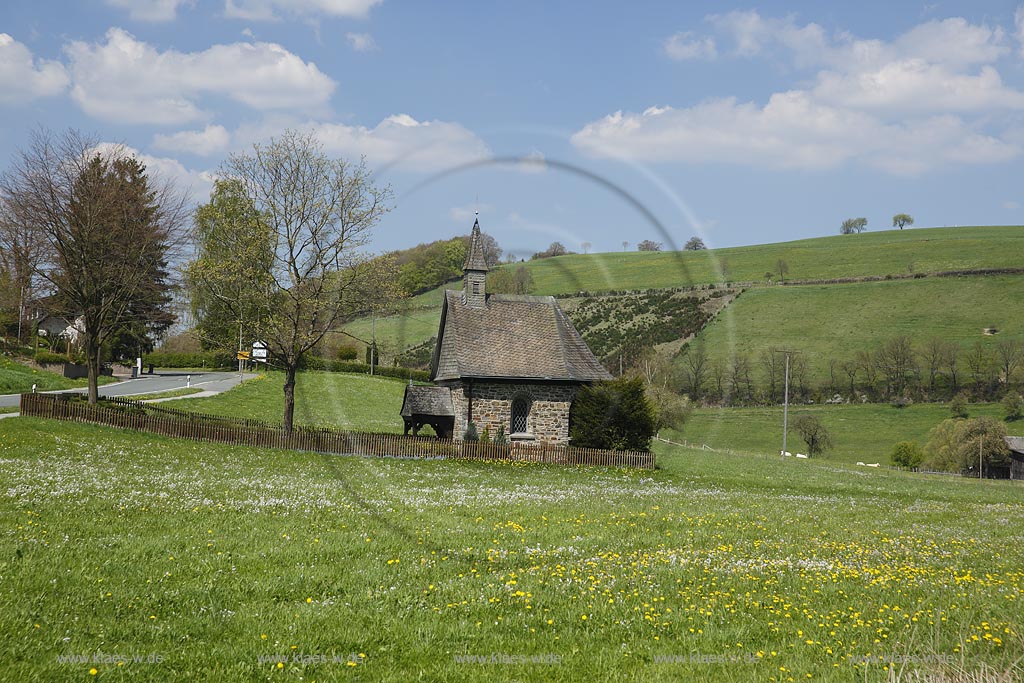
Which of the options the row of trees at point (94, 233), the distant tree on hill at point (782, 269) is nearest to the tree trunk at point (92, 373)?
the row of trees at point (94, 233)

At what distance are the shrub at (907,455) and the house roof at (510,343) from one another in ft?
162

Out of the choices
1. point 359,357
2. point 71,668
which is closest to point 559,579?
point 71,668

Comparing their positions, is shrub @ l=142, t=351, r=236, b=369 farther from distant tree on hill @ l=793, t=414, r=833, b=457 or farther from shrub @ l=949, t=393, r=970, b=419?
shrub @ l=949, t=393, r=970, b=419

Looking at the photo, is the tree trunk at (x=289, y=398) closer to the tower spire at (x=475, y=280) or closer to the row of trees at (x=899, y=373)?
the tower spire at (x=475, y=280)

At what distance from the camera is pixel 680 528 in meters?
18.9

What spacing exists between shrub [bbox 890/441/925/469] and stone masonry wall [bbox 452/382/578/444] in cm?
5198

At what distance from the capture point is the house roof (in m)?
45.0

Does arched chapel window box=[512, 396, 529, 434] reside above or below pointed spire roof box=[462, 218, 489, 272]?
below

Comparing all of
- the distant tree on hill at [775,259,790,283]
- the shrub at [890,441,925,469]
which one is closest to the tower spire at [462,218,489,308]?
the shrub at [890,441,925,469]

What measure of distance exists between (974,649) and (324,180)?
1399 inches

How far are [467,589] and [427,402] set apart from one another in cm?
3380

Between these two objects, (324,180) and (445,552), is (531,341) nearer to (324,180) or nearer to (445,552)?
(324,180)

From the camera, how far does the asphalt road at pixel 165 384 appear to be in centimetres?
5801

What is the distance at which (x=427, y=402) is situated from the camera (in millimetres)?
45062
